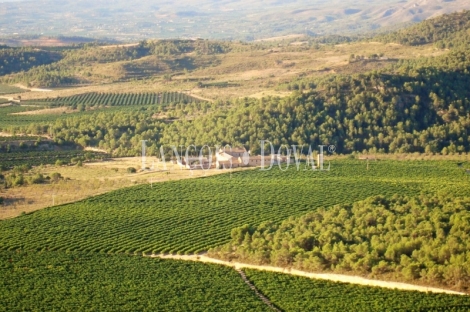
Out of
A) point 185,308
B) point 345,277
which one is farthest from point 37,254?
point 345,277

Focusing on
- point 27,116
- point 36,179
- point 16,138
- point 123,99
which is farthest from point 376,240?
point 123,99

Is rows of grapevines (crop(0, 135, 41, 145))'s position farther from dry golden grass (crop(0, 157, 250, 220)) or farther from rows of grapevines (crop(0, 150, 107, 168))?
dry golden grass (crop(0, 157, 250, 220))

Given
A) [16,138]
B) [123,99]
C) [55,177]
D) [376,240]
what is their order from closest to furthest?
1. [376,240]
2. [55,177]
3. [16,138]
4. [123,99]

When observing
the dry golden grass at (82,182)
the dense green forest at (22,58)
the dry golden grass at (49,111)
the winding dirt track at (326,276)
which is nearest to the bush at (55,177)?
the dry golden grass at (82,182)

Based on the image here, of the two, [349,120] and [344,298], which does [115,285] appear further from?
[349,120]

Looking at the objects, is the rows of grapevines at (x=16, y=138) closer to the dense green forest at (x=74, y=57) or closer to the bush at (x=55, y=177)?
the bush at (x=55, y=177)

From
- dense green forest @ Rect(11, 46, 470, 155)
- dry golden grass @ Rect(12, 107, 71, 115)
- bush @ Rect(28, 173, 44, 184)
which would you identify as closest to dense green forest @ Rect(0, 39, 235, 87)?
dry golden grass @ Rect(12, 107, 71, 115)
